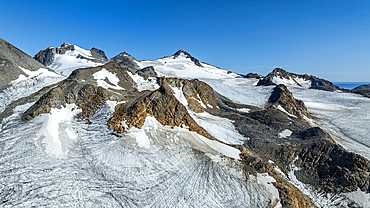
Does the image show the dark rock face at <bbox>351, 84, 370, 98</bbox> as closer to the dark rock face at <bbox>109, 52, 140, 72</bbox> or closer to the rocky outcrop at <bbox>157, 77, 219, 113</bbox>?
the rocky outcrop at <bbox>157, 77, 219, 113</bbox>

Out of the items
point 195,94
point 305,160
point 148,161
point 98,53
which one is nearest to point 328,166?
point 305,160

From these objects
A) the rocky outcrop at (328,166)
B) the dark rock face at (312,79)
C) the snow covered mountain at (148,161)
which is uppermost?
the dark rock face at (312,79)

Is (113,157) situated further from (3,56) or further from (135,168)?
(3,56)

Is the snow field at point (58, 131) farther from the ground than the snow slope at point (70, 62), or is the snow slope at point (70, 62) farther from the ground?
the snow slope at point (70, 62)

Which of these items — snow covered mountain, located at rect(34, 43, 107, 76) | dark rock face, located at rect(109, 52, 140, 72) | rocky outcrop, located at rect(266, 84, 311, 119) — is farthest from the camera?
dark rock face, located at rect(109, 52, 140, 72)

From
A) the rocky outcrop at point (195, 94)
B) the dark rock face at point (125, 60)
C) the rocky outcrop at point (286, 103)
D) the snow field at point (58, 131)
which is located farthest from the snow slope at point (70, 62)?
the rocky outcrop at point (286, 103)

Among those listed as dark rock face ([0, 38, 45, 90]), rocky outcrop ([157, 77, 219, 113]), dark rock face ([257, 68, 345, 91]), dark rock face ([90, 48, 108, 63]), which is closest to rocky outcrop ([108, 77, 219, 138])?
rocky outcrop ([157, 77, 219, 113])

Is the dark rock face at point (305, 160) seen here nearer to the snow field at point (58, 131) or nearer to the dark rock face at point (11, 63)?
the snow field at point (58, 131)

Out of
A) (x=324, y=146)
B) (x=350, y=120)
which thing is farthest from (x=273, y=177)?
(x=350, y=120)
